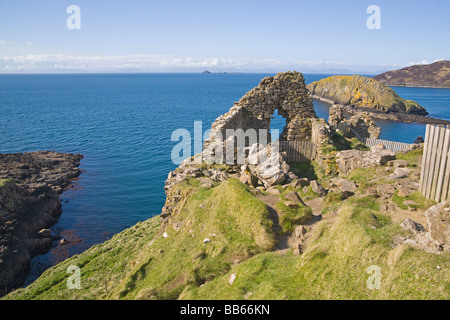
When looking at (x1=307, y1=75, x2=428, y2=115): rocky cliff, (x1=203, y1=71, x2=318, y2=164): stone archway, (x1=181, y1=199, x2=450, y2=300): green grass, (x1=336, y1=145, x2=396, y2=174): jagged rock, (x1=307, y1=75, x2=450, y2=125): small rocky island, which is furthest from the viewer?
(x1=307, y1=75, x2=428, y2=115): rocky cliff

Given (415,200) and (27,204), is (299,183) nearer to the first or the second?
(415,200)

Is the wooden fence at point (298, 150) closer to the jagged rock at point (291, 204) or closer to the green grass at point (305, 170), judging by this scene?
the green grass at point (305, 170)

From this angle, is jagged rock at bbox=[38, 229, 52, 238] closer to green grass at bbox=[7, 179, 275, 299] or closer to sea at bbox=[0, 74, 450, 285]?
sea at bbox=[0, 74, 450, 285]

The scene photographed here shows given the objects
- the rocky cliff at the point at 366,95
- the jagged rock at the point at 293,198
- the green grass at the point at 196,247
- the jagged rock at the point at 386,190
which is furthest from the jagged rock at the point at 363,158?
the rocky cliff at the point at 366,95

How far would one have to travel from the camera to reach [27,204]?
104ft

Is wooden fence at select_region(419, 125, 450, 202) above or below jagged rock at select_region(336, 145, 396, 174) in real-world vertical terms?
above

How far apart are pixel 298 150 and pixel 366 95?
84622mm

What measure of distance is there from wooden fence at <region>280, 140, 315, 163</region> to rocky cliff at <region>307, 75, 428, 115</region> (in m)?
74.0

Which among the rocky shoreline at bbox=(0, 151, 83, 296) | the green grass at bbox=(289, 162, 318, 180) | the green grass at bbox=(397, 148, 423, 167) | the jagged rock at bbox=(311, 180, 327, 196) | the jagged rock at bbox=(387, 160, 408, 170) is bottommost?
the rocky shoreline at bbox=(0, 151, 83, 296)

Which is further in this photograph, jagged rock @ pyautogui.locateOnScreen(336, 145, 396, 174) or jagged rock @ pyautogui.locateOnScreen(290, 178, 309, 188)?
jagged rock @ pyautogui.locateOnScreen(336, 145, 396, 174)

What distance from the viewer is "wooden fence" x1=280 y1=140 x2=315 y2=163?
77.6 feet

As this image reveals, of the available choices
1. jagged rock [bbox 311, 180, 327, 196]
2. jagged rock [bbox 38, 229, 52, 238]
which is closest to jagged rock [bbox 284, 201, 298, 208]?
jagged rock [bbox 311, 180, 327, 196]

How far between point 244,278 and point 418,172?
31.3 feet
